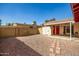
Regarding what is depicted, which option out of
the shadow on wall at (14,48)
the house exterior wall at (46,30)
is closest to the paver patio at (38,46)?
the shadow on wall at (14,48)

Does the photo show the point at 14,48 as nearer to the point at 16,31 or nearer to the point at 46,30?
the point at 16,31

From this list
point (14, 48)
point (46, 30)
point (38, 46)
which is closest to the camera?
point (14, 48)

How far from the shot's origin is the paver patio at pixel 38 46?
5121 millimetres

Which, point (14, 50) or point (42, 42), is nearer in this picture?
point (14, 50)

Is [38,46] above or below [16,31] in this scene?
below

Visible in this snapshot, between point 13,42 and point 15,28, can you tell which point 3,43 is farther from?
point 15,28

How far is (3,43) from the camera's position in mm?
5328

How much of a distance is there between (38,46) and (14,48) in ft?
2.48

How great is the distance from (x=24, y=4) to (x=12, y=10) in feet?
1.49

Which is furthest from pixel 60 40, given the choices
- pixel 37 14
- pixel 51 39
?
pixel 37 14

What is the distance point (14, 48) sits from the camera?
5285 mm

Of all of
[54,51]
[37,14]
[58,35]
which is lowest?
[54,51]

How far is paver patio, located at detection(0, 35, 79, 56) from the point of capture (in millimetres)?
5121

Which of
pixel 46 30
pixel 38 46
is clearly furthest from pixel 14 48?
pixel 46 30
